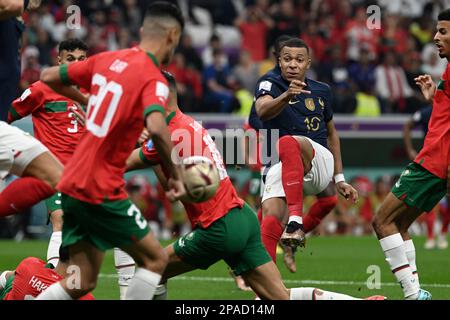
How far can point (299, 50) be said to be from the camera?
34.9ft

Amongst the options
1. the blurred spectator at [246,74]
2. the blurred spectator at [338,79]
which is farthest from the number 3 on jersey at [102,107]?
the blurred spectator at [246,74]

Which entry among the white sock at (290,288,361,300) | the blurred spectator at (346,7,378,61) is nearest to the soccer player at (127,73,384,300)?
the white sock at (290,288,361,300)

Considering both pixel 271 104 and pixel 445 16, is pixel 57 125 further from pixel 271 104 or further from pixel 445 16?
pixel 445 16

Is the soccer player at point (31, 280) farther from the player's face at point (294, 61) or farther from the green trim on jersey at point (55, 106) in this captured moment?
the player's face at point (294, 61)

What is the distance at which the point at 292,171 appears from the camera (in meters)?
10.5

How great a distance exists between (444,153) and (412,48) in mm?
15878

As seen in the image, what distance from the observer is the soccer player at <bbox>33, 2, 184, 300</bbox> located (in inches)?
279

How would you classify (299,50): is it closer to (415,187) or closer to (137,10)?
(415,187)

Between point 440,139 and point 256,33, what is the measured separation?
48.9ft

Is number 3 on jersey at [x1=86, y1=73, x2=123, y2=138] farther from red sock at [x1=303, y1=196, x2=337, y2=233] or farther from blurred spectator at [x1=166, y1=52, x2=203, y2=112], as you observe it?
blurred spectator at [x1=166, y1=52, x2=203, y2=112]

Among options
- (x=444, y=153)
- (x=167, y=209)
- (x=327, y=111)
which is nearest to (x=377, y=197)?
(x=167, y=209)

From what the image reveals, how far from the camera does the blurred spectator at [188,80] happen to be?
21562 millimetres

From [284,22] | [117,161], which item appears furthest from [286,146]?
[284,22]

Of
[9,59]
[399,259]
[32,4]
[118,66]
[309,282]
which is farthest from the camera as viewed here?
[309,282]
